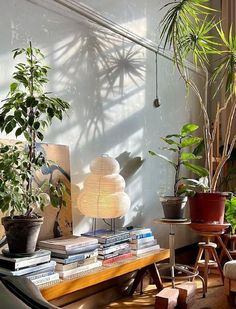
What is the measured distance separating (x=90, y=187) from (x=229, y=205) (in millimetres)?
1611

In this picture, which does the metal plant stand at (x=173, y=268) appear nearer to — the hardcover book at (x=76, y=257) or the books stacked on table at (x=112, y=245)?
the books stacked on table at (x=112, y=245)

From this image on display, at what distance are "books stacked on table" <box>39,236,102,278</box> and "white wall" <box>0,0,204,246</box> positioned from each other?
0.40 m

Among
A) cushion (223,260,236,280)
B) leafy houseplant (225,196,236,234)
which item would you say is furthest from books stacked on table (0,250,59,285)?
leafy houseplant (225,196,236,234)

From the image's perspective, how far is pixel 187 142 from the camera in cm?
336

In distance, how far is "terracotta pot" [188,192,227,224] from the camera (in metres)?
3.38

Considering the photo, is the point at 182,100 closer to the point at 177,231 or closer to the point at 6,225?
the point at 177,231

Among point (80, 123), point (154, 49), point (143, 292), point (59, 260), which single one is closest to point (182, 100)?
point (154, 49)

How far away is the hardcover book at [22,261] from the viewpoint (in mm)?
1918

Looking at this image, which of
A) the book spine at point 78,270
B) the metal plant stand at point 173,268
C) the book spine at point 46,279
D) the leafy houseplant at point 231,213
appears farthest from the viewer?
the leafy houseplant at point 231,213

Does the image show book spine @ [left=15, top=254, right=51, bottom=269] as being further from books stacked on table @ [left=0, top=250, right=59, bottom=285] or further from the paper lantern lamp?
the paper lantern lamp

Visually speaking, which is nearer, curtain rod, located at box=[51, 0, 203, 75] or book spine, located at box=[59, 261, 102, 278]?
book spine, located at box=[59, 261, 102, 278]

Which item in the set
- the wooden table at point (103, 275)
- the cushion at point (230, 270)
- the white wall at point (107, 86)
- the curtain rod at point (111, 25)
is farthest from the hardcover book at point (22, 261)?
the curtain rod at point (111, 25)

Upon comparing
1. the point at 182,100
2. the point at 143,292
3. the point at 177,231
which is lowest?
the point at 143,292

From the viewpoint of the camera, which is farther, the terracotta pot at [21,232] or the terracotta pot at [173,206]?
the terracotta pot at [173,206]
